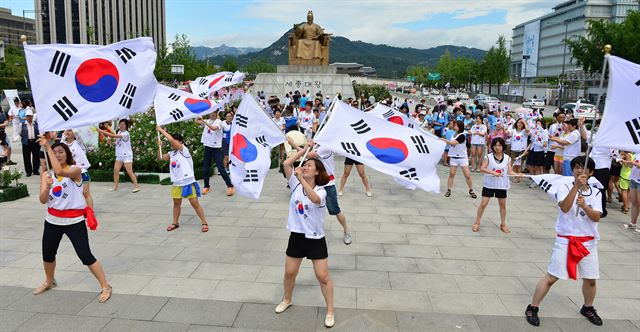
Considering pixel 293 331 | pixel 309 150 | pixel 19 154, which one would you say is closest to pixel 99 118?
pixel 309 150

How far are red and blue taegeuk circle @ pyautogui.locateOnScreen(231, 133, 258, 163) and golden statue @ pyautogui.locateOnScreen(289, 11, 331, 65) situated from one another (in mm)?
23119

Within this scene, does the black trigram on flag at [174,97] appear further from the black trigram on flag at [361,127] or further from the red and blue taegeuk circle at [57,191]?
the black trigram on flag at [361,127]

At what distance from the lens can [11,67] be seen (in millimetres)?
43781

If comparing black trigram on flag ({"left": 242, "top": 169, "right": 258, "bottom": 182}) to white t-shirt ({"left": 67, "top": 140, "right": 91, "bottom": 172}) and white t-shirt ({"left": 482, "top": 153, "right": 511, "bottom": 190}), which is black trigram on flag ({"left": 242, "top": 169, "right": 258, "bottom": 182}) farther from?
white t-shirt ({"left": 482, "top": 153, "right": 511, "bottom": 190})

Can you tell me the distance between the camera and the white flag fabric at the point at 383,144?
5500mm

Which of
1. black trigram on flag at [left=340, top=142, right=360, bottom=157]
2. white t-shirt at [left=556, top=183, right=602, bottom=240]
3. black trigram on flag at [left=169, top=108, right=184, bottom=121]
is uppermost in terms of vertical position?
black trigram on flag at [left=169, top=108, right=184, bottom=121]

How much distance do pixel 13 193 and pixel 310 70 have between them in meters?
20.6

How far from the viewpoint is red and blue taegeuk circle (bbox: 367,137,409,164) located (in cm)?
560

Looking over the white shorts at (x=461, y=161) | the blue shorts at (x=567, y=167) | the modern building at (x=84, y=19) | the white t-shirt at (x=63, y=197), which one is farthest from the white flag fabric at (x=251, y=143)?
the modern building at (x=84, y=19)

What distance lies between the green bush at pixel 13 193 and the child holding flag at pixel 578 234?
9.85 metres

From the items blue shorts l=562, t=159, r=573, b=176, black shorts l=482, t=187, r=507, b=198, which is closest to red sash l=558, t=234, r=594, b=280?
black shorts l=482, t=187, r=507, b=198

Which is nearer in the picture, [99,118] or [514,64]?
[99,118]

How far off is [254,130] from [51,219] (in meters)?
2.53

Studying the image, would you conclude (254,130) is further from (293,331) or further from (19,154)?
(19,154)
